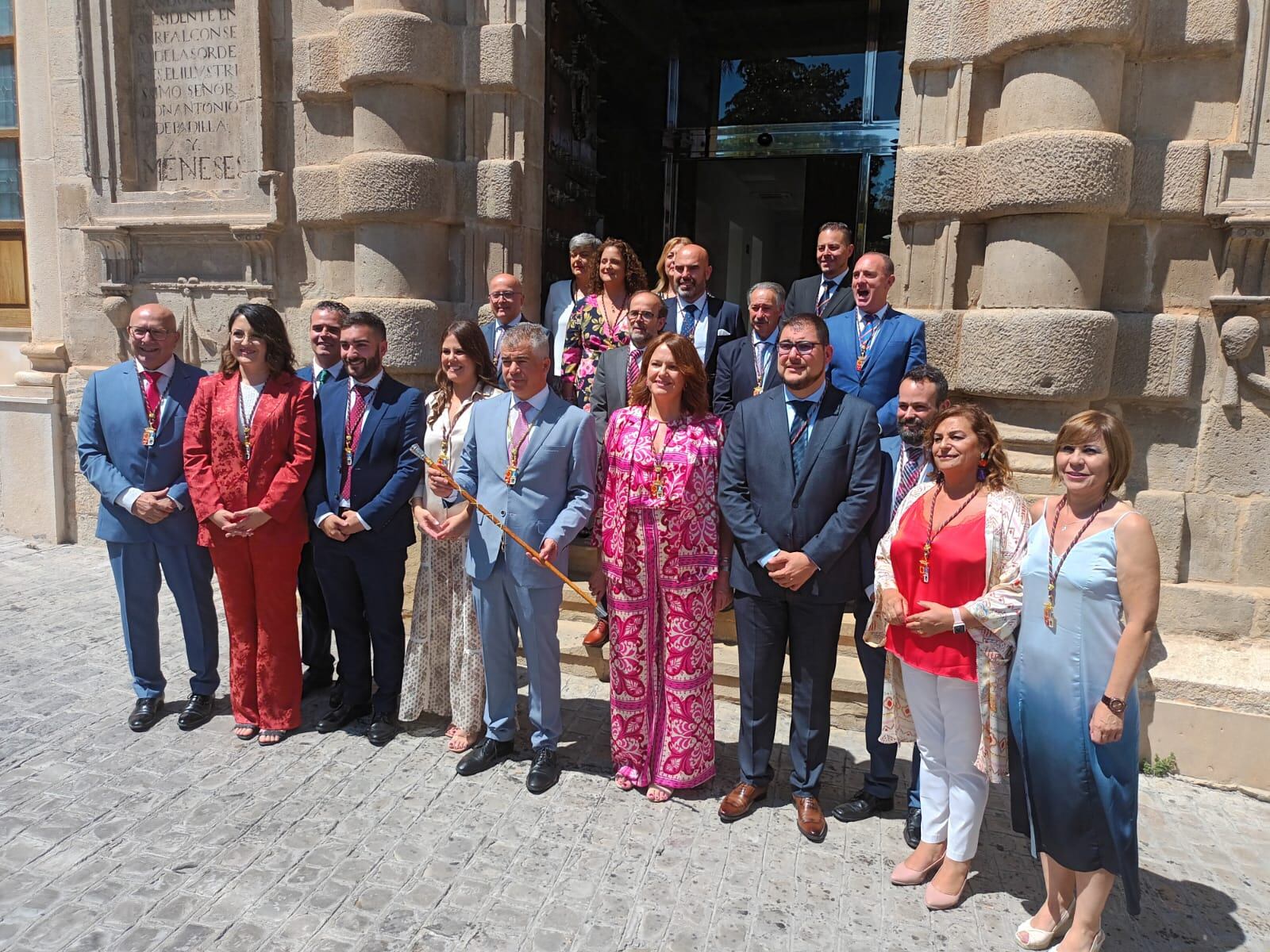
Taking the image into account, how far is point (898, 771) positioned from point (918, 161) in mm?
3220

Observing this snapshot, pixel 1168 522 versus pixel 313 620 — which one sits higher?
pixel 1168 522

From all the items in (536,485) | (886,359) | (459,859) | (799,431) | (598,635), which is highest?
(886,359)

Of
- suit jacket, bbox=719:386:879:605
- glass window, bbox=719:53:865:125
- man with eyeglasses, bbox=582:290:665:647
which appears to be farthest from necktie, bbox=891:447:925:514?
glass window, bbox=719:53:865:125

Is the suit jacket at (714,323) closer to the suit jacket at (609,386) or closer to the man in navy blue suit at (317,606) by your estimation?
the suit jacket at (609,386)

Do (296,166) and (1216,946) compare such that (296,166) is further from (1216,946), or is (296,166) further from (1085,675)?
(1216,946)

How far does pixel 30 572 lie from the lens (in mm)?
6555

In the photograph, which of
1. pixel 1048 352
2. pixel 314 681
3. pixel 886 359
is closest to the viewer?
pixel 886 359

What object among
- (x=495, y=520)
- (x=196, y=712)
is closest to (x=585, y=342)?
(x=495, y=520)

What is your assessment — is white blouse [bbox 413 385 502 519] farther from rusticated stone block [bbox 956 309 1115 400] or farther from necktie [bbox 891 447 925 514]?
rusticated stone block [bbox 956 309 1115 400]

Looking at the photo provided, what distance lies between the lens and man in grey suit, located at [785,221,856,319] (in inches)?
179

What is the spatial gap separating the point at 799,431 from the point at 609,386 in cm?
140

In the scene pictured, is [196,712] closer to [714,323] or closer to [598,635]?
[598,635]

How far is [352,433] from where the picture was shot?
4.06 metres

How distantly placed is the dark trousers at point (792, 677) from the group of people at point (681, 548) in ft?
0.04
